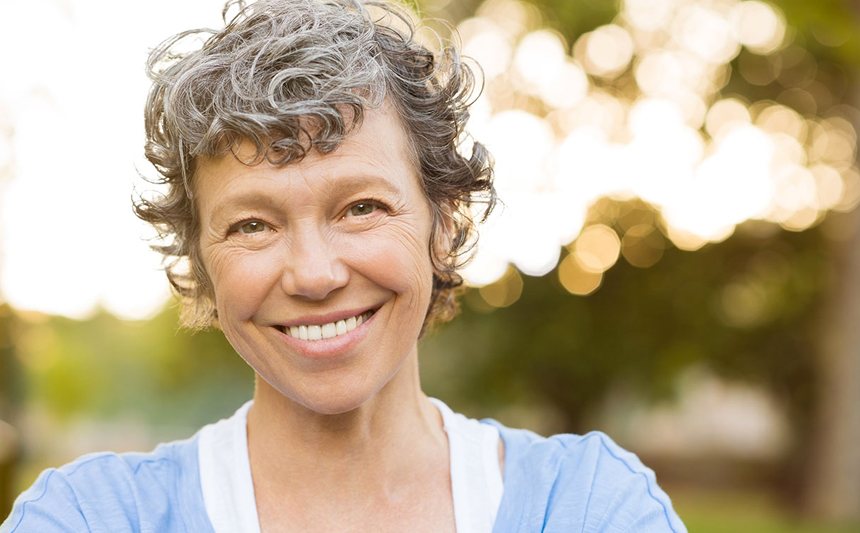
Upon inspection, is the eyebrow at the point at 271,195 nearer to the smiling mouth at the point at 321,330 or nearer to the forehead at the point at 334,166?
the forehead at the point at 334,166

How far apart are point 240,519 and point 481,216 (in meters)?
1.02

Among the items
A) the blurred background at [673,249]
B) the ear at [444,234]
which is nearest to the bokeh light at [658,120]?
the blurred background at [673,249]

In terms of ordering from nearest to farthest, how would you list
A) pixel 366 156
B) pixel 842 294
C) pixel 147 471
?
1. pixel 366 156
2. pixel 147 471
3. pixel 842 294

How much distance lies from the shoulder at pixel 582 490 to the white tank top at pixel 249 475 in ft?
0.17

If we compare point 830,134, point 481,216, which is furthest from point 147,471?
point 830,134

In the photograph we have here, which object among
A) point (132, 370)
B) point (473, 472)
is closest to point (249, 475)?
point (473, 472)

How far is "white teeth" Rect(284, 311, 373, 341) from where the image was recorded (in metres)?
1.90

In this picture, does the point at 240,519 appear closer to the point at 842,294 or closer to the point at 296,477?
the point at 296,477

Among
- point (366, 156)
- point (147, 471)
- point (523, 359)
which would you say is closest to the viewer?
point (366, 156)

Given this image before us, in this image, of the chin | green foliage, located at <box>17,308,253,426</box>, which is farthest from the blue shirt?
green foliage, located at <box>17,308,253,426</box>

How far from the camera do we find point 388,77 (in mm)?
1993

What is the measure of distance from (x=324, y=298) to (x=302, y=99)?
0.42m

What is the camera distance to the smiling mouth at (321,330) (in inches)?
74.8

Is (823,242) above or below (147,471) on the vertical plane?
below
